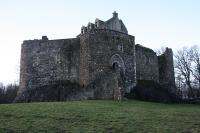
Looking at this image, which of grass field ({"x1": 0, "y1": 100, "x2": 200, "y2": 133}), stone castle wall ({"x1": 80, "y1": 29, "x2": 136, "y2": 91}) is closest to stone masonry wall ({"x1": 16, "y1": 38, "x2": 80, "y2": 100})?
stone castle wall ({"x1": 80, "y1": 29, "x2": 136, "y2": 91})

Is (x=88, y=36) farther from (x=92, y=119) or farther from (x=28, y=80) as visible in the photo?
(x=92, y=119)

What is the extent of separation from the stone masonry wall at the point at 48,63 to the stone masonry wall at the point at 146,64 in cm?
779

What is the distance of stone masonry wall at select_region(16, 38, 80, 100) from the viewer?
34.5 m

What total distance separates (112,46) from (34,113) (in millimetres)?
15367

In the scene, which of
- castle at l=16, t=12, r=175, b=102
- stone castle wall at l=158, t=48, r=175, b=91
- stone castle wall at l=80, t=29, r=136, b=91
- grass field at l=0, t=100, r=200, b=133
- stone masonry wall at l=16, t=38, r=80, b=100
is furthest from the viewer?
stone castle wall at l=158, t=48, r=175, b=91

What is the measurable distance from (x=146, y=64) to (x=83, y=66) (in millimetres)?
9586

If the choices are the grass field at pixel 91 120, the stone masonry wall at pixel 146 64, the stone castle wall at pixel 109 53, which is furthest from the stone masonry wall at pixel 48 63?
the grass field at pixel 91 120

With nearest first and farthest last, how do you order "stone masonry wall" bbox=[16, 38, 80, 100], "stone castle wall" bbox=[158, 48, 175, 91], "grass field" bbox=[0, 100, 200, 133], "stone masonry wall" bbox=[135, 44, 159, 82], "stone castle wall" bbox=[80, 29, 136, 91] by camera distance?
"grass field" bbox=[0, 100, 200, 133], "stone castle wall" bbox=[80, 29, 136, 91], "stone masonry wall" bbox=[16, 38, 80, 100], "stone masonry wall" bbox=[135, 44, 159, 82], "stone castle wall" bbox=[158, 48, 175, 91]

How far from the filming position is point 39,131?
16.5m

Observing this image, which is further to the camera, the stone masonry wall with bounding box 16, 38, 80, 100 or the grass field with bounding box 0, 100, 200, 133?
the stone masonry wall with bounding box 16, 38, 80, 100

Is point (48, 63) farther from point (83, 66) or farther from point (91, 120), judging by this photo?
point (91, 120)

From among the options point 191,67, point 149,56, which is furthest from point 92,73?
point 191,67

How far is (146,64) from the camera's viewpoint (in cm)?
4006

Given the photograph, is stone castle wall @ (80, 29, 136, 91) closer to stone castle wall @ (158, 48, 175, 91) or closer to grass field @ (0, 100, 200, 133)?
stone castle wall @ (158, 48, 175, 91)
